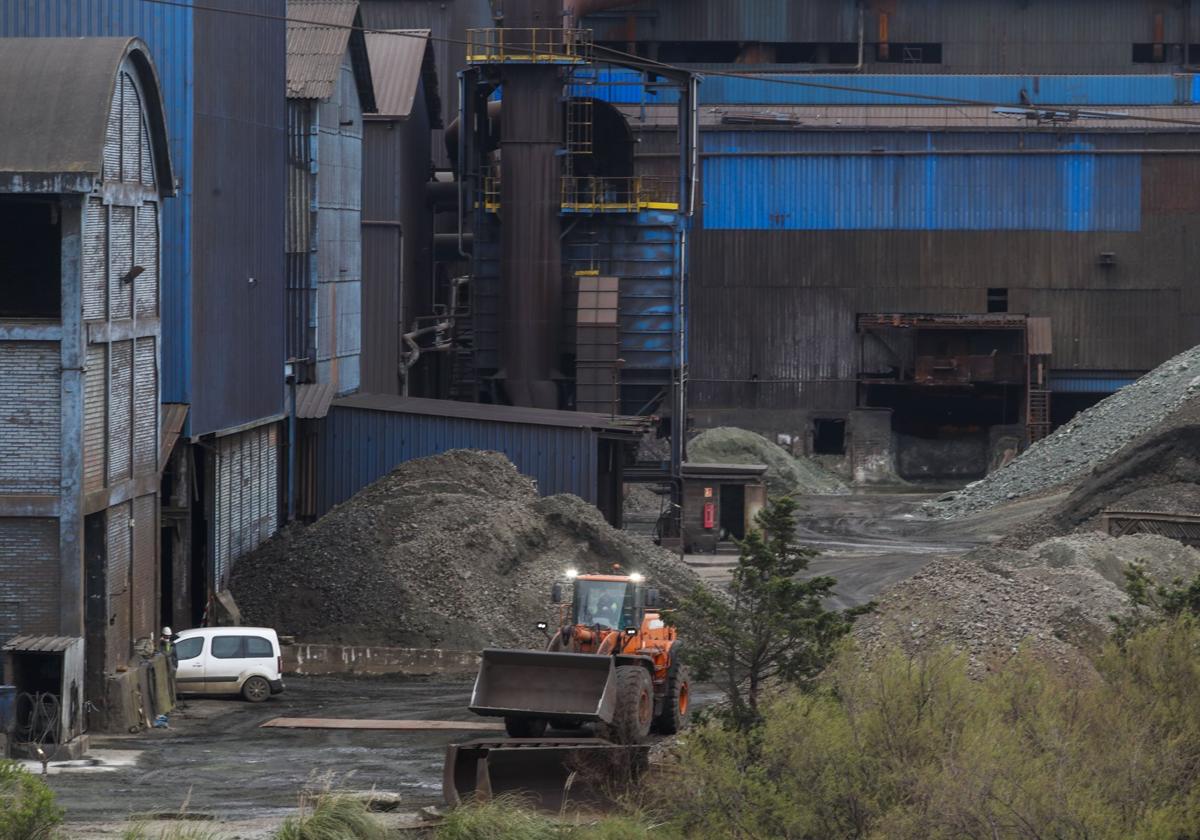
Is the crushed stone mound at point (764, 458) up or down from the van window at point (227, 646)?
up

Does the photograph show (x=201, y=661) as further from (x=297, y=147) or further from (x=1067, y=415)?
(x=1067, y=415)

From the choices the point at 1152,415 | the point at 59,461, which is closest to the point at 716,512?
the point at 1152,415

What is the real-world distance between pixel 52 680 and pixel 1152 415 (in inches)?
1237

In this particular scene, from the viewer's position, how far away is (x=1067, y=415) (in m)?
58.8

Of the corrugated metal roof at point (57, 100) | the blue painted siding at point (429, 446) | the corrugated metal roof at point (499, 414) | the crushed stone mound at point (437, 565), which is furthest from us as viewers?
the corrugated metal roof at point (499, 414)

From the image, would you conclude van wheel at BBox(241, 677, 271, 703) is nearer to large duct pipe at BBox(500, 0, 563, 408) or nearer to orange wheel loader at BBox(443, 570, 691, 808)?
orange wheel loader at BBox(443, 570, 691, 808)

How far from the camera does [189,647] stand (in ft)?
91.2

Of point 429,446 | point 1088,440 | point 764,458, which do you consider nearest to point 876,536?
point 1088,440

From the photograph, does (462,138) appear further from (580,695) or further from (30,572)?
(580,695)

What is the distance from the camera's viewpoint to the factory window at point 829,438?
2298 inches

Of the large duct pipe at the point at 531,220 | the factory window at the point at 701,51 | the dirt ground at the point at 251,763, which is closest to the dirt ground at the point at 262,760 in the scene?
the dirt ground at the point at 251,763

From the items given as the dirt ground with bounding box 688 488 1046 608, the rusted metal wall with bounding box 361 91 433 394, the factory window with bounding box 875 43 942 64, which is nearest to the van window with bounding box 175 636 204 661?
the dirt ground with bounding box 688 488 1046 608

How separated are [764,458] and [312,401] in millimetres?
19883

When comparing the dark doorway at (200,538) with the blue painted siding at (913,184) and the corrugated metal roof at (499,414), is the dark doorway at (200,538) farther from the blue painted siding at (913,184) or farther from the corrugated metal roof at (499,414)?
the blue painted siding at (913,184)
